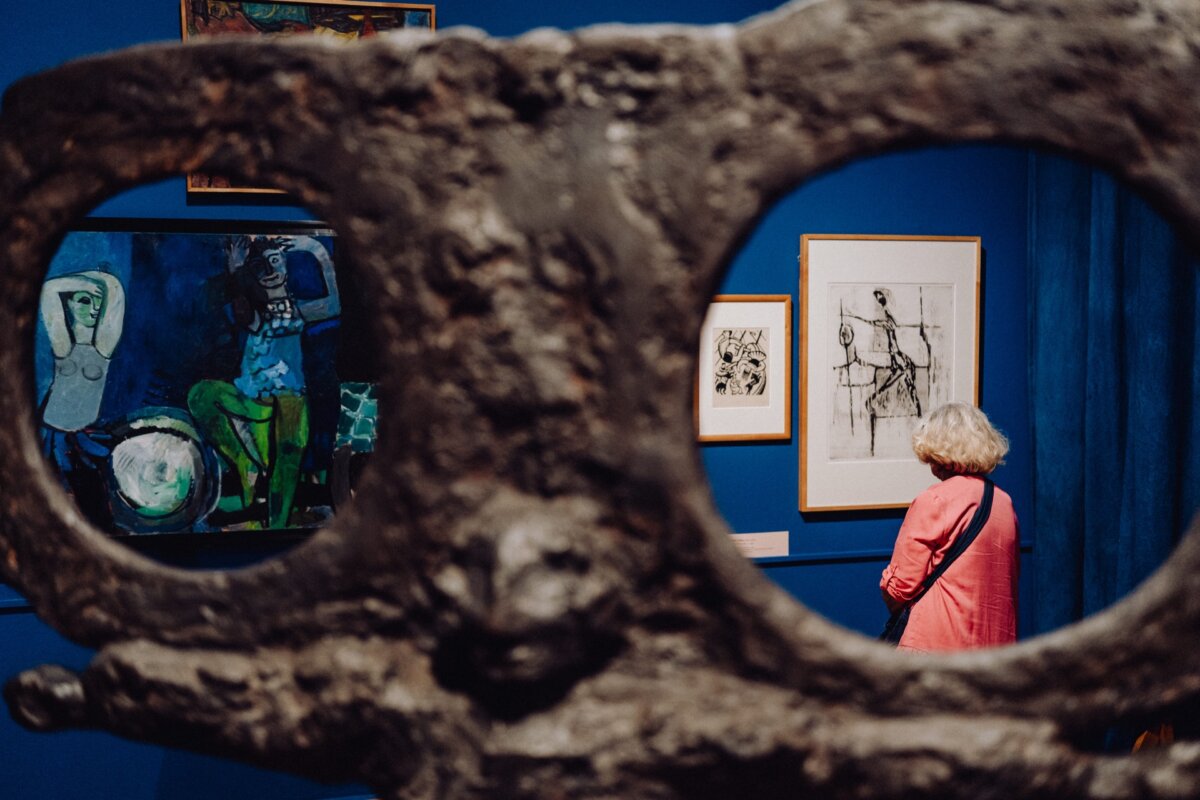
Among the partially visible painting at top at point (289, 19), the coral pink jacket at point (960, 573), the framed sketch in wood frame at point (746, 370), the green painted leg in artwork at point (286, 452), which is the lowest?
the coral pink jacket at point (960, 573)

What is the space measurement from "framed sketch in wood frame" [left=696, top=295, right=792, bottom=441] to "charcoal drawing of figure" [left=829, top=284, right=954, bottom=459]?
0.19 meters

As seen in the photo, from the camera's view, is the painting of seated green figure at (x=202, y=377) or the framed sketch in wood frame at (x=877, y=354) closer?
the painting of seated green figure at (x=202, y=377)

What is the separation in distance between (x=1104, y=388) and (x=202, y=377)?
9.34ft

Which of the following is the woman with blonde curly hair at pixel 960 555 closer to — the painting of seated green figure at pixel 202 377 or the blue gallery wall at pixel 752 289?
the blue gallery wall at pixel 752 289

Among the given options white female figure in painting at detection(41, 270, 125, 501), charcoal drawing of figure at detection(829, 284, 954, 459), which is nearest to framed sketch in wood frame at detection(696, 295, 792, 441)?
charcoal drawing of figure at detection(829, 284, 954, 459)

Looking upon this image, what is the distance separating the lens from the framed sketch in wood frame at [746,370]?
3.07 m

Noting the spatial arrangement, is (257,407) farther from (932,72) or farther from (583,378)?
(932,72)

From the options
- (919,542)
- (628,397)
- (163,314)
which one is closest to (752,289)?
(919,542)

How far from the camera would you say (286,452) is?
2.70m

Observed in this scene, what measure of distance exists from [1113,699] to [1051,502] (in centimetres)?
256

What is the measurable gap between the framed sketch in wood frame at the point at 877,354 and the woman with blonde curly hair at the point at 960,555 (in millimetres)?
442

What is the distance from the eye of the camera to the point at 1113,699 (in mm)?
890

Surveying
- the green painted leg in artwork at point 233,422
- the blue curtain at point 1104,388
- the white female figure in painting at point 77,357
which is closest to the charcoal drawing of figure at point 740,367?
the blue curtain at point 1104,388

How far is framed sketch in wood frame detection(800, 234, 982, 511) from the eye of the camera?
313 cm
